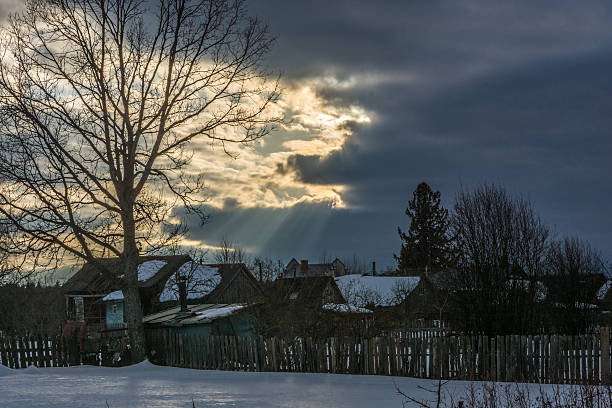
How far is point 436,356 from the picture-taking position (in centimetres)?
1703

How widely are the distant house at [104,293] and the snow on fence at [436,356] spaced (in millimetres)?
21811

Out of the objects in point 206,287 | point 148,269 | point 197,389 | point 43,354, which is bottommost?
point 43,354

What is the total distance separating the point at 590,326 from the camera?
2752cm

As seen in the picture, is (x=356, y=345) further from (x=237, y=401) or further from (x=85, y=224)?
(x=85, y=224)

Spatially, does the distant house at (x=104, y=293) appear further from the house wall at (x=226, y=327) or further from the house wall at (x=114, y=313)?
the house wall at (x=226, y=327)

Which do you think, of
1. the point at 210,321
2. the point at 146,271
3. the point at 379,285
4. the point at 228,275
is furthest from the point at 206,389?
the point at 379,285

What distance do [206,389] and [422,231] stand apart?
54.6 meters

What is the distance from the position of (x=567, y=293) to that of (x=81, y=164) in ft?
67.4

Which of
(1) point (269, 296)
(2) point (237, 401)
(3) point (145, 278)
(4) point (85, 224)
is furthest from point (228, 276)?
(2) point (237, 401)

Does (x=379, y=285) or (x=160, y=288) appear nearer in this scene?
(x=160, y=288)

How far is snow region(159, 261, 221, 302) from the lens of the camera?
40625 mm

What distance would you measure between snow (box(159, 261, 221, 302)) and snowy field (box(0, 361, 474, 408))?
19.6 m

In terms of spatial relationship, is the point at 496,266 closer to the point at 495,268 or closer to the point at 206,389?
the point at 495,268

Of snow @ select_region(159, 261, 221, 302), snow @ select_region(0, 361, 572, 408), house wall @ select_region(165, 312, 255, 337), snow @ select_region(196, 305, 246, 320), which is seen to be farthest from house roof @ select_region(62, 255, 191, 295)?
snow @ select_region(0, 361, 572, 408)
